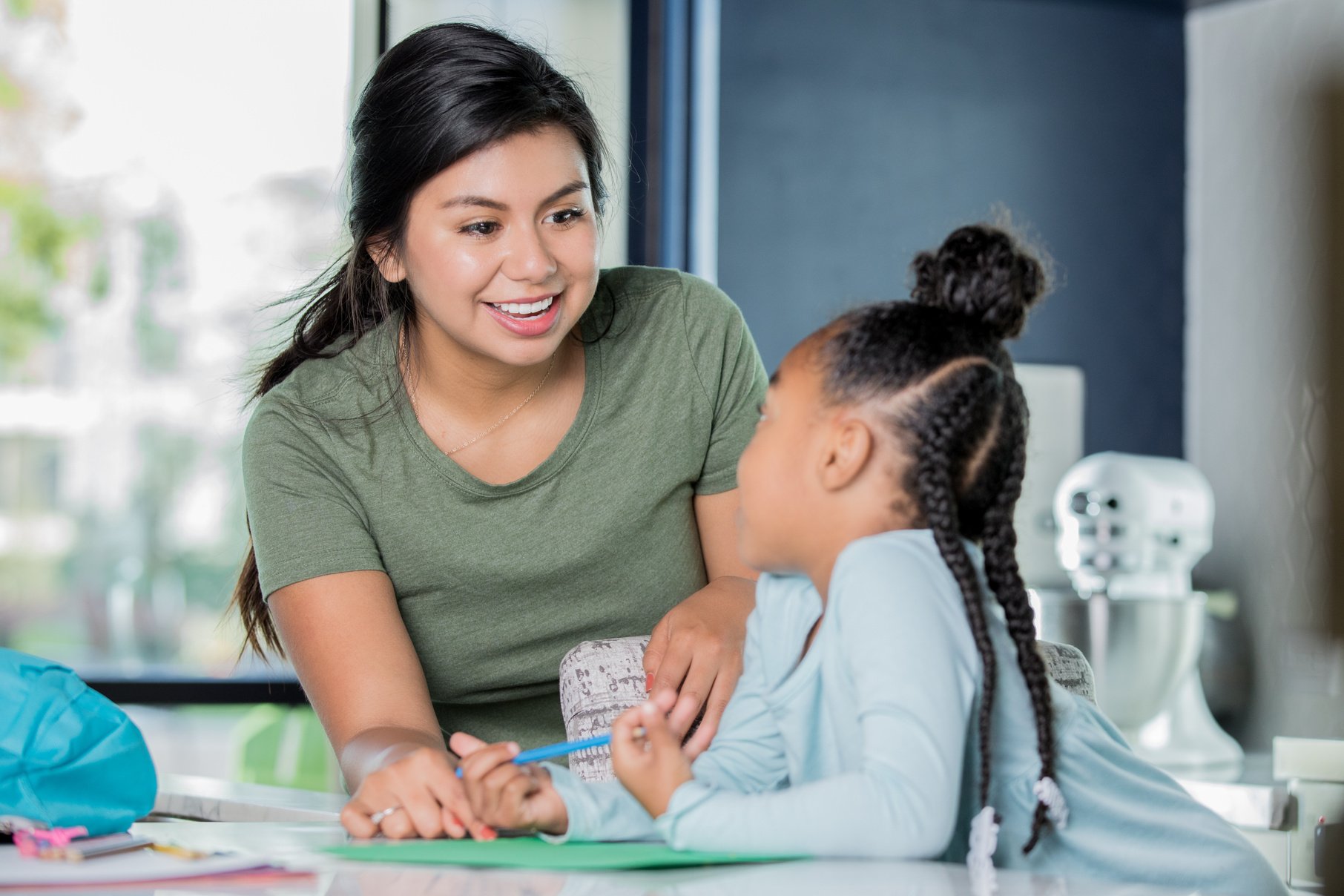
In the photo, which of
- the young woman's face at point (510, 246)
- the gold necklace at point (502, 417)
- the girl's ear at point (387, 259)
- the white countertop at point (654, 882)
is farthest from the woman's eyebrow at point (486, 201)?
the white countertop at point (654, 882)

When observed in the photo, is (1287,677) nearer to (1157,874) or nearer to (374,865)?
(1157,874)

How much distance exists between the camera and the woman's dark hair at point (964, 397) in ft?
3.08

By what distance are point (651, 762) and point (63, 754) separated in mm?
409

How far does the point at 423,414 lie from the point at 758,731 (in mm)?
Result: 668

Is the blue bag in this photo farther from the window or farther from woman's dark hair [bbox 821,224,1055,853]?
the window

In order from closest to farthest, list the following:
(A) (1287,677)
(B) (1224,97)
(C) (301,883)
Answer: (C) (301,883)
(A) (1287,677)
(B) (1224,97)

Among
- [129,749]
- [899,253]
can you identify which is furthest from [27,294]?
[129,749]

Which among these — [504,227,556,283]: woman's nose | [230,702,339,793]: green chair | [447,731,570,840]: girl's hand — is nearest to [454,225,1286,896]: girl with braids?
[447,731,570,840]: girl's hand

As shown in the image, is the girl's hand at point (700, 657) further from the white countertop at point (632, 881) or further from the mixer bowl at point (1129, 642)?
the mixer bowl at point (1129, 642)

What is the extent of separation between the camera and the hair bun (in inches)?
41.1

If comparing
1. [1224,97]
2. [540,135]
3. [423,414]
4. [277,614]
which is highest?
[1224,97]

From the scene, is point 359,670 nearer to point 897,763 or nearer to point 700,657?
point 700,657

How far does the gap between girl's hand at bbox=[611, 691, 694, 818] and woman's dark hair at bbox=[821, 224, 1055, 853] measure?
0.23m

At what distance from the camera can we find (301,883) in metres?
0.72
